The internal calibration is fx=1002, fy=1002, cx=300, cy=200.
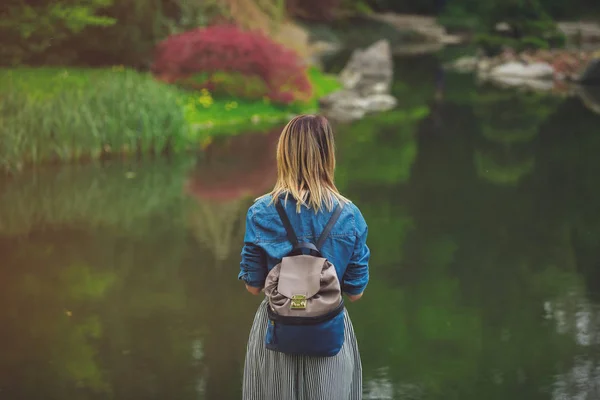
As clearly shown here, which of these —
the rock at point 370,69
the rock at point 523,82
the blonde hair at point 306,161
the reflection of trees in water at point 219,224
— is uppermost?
the blonde hair at point 306,161

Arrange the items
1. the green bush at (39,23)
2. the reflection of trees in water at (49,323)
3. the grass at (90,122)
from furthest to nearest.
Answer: the green bush at (39,23) < the grass at (90,122) < the reflection of trees in water at (49,323)

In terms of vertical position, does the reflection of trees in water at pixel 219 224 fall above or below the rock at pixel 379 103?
below

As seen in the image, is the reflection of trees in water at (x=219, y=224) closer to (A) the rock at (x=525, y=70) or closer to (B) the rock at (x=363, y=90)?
(B) the rock at (x=363, y=90)

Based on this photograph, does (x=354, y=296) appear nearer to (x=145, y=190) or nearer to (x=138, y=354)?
(x=138, y=354)

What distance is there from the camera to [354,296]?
12.7 feet

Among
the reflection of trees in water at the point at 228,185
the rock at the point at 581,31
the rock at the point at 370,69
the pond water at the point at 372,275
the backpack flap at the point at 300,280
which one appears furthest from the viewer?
the rock at the point at 581,31

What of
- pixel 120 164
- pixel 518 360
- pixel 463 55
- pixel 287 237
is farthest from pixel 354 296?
pixel 463 55

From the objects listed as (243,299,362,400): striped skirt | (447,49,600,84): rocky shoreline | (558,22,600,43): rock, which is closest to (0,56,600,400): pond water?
(243,299,362,400): striped skirt

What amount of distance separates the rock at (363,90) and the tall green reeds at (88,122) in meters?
5.21

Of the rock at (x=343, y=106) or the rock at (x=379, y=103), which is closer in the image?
the rock at (x=343, y=106)

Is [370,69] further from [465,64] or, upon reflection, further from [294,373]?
[294,373]

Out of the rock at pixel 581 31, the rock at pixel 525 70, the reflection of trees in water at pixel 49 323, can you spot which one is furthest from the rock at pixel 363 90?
the rock at pixel 581 31

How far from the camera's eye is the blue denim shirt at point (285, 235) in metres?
3.68

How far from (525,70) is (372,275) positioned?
74.8ft
